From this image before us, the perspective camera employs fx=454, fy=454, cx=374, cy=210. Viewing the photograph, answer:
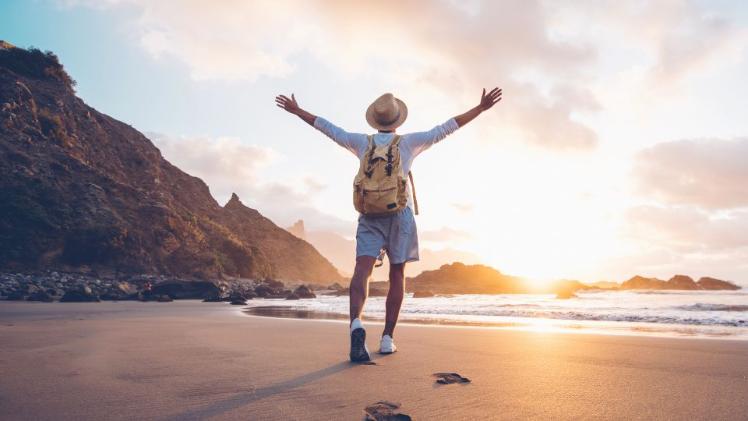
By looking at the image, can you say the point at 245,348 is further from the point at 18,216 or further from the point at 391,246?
the point at 18,216

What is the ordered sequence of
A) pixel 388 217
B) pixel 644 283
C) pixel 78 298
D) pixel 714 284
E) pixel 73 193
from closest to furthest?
1. pixel 388 217
2. pixel 78 298
3. pixel 73 193
4. pixel 714 284
5. pixel 644 283

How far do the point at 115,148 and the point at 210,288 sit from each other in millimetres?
28070

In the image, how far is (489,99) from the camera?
3941 millimetres

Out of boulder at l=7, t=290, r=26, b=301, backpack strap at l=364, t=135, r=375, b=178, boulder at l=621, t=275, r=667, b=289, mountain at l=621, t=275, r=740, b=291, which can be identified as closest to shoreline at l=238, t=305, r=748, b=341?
backpack strap at l=364, t=135, r=375, b=178

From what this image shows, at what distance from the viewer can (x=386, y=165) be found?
11.8 feet

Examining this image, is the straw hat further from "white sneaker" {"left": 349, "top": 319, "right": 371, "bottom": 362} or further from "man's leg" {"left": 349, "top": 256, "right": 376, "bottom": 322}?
"white sneaker" {"left": 349, "top": 319, "right": 371, "bottom": 362}

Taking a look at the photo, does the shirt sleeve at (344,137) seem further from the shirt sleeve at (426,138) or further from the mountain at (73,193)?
the mountain at (73,193)

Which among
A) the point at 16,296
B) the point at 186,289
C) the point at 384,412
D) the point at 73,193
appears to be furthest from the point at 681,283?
the point at 73,193

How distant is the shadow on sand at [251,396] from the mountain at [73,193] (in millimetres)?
30392

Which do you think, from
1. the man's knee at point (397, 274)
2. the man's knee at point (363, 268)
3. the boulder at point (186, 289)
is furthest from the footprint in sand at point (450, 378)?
the boulder at point (186, 289)

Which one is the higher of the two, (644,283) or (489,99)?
(489,99)

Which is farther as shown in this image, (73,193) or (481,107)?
(73,193)

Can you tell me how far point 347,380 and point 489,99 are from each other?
2664 millimetres

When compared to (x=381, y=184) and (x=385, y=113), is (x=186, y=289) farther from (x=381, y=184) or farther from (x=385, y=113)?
(x=381, y=184)
